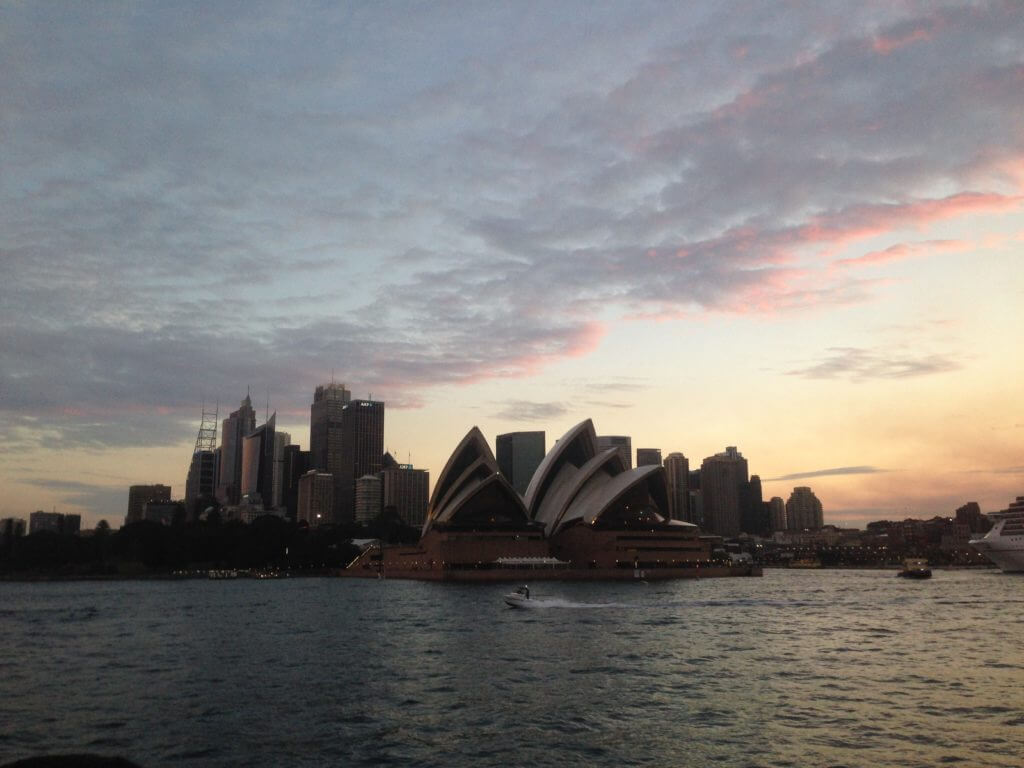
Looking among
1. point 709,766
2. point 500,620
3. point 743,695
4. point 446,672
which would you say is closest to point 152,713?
point 446,672

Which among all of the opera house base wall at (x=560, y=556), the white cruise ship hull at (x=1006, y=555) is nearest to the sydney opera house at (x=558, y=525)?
the opera house base wall at (x=560, y=556)

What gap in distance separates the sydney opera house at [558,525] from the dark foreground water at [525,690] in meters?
64.6

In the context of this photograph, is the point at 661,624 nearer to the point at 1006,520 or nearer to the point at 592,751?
the point at 592,751

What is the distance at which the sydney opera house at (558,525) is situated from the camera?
126m

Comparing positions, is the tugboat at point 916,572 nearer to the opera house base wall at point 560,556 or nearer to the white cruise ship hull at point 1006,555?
the white cruise ship hull at point 1006,555

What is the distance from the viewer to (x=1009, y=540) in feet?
429

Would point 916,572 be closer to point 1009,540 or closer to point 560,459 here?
point 1009,540

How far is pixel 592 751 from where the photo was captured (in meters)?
21.5

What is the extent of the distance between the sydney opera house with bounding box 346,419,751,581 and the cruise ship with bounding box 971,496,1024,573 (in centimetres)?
4164

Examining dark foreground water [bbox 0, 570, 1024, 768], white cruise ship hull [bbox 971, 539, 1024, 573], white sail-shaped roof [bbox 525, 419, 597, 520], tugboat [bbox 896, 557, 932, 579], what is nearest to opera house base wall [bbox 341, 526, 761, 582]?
white sail-shaped roof [bbox 525, 419, 597, 520]

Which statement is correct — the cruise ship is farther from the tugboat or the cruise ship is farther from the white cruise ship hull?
the tugboat

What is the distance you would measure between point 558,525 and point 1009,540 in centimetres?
7112

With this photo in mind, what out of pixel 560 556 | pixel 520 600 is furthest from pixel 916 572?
pixel 520 600

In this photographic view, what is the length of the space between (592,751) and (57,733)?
15553 millimetres
